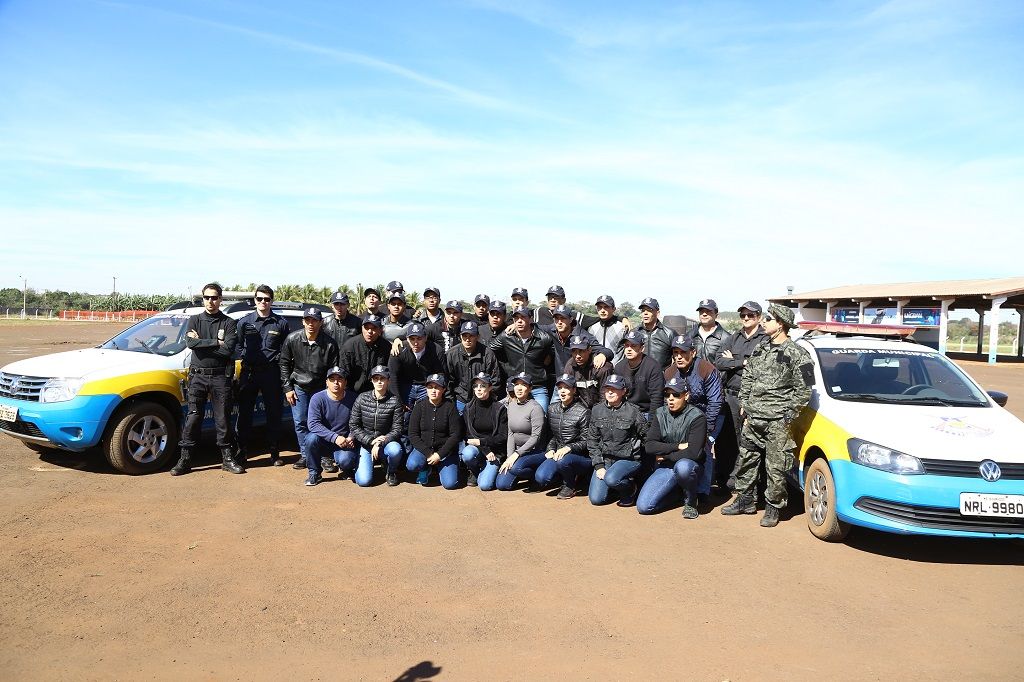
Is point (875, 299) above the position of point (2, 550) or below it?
above

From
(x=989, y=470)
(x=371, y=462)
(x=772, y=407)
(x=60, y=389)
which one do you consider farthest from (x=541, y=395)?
(x=60, y=389)

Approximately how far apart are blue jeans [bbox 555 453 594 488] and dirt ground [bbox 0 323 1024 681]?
1.40 ft

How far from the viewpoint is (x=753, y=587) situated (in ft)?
16.1

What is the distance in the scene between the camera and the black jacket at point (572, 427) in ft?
24.1

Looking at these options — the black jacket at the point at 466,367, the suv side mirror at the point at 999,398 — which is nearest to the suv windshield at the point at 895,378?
the suv side mirror at the point at 999,398

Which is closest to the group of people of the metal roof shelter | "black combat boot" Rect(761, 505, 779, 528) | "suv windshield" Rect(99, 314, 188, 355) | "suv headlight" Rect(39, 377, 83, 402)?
"black combat boot" Rect(761, 505, 779, 528)

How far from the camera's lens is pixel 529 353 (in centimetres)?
806

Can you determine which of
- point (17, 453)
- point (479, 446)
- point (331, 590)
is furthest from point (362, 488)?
point (17, 453)

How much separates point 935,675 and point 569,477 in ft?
13.1

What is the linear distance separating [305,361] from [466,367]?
6.14 ft

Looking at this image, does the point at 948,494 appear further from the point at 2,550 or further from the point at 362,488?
the point at 2,550

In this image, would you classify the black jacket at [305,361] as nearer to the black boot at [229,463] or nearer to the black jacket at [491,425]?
the black boot at [229,463]

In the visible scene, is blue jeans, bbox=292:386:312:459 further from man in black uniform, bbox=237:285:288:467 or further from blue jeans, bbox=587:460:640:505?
blue jeans, bbox=587:460:640:505

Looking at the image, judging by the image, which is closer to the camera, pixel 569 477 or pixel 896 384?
pixel 896 384
